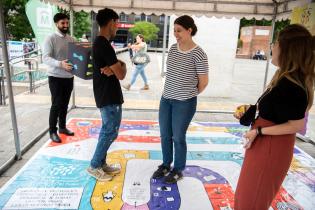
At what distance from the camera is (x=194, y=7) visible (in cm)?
515

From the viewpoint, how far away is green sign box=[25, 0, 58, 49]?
6238 millimetres

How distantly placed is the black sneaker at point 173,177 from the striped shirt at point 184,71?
2.85ft

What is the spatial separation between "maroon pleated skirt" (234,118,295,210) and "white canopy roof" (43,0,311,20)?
3.93 metres

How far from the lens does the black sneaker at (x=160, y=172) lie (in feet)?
10.1

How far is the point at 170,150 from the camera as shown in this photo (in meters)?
3.03

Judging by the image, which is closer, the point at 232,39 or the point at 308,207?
the point at 308,207

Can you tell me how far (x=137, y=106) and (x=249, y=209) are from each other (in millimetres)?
4852

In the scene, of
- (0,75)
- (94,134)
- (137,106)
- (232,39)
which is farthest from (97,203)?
(232,39)

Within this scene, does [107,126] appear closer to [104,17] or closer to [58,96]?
[104,17]

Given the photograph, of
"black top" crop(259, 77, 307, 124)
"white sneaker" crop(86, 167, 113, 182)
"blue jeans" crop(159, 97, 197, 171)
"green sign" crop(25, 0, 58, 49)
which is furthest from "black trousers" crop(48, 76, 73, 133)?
"black top" crop(259, 77, 307, 124)

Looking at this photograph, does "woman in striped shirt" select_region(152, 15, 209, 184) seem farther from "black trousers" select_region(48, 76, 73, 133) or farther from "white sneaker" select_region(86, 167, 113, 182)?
"black trousers" select_region(48, 76, 73, 133)

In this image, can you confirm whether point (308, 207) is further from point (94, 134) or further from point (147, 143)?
point (94, 134)

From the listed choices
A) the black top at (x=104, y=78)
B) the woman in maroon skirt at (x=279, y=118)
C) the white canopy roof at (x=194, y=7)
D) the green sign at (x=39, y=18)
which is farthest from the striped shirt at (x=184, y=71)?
the green sign at (x=39, y=18)

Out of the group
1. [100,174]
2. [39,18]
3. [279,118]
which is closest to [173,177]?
[100,174]
